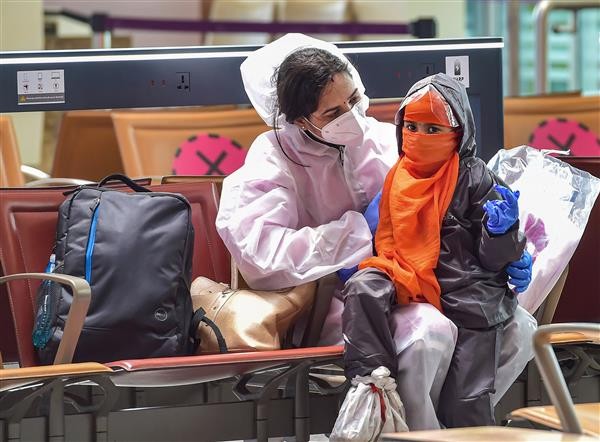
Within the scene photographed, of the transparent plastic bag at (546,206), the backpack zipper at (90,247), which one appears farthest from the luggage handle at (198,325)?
the transparent plastic bag at (546,206)

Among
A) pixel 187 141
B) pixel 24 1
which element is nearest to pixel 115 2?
pixel 24 1

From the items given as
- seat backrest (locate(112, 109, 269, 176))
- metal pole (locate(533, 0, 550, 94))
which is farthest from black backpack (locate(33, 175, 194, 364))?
metal pole (locate(533, 0, 550, 94))

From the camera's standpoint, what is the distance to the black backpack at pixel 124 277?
3.21 m

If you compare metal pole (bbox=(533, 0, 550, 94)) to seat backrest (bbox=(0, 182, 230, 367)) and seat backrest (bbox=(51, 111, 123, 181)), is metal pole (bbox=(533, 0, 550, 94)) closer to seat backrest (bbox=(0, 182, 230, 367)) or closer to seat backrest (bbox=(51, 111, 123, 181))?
seat backrest (bbox=(51, 111, 123, 181))

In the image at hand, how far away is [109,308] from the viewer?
3.21 m

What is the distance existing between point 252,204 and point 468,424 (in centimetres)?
79

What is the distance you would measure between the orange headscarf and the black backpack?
0.48 metres

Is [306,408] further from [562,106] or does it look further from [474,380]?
[562,106]

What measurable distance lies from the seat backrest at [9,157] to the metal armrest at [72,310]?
174 cm

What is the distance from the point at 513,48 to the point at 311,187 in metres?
6.29

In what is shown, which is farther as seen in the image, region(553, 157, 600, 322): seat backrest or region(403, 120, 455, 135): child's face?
region(553, 157, 600, 322): seat backrest

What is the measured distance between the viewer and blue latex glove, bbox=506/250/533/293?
3172mm

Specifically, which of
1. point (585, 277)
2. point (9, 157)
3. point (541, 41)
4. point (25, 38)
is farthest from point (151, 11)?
point (585, 277)

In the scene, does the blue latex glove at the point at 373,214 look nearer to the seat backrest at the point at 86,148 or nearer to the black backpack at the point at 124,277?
the black backpack at the point at 124,277
